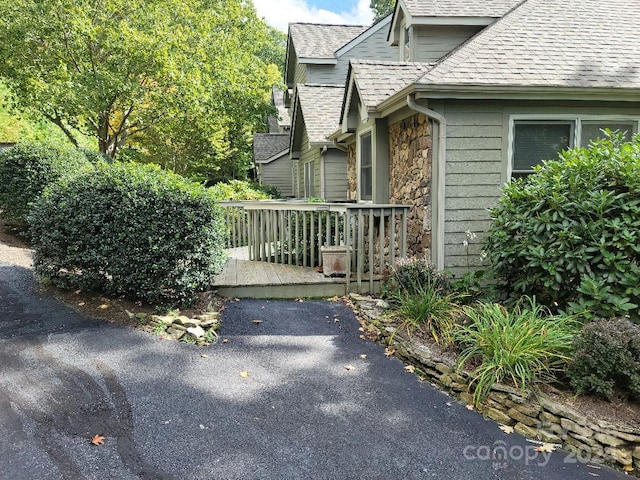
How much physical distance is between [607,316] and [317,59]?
627 inches

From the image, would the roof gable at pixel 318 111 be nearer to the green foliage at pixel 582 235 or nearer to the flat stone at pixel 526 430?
the green foliage at pixel 582 235

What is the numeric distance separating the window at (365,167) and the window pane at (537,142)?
302 cm

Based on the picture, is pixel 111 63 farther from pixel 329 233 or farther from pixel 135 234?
pixel 135 234

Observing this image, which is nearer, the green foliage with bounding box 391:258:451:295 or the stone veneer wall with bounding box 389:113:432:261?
the green foliage with bounding box 391:258:451:295

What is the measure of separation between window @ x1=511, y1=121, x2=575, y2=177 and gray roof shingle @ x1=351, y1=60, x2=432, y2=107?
199 cm

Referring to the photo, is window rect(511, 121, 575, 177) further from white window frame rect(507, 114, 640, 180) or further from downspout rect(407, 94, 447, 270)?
downspout rect(407, 94, 447, 270)

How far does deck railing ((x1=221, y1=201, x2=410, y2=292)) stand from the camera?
6625mm

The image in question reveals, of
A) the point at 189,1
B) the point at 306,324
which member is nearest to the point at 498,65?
the point at 306,324

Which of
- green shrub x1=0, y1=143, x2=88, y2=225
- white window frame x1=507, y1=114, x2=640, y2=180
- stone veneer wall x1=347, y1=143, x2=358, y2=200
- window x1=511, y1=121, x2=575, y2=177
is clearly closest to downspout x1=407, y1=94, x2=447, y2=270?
white window frame x1=507, y1=114, x2=640, y2=180

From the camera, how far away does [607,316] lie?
419 cm

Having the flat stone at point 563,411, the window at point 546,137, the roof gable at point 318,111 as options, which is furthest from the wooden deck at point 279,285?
the roof gable at point 318,111

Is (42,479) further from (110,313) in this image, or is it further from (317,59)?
(317,59)

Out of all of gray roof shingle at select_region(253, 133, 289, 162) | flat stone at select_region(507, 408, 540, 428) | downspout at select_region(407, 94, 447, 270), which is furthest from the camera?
gray roof shingle at select_region(253, 133, 289, 162)

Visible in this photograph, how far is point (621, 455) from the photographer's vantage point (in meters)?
3.18
